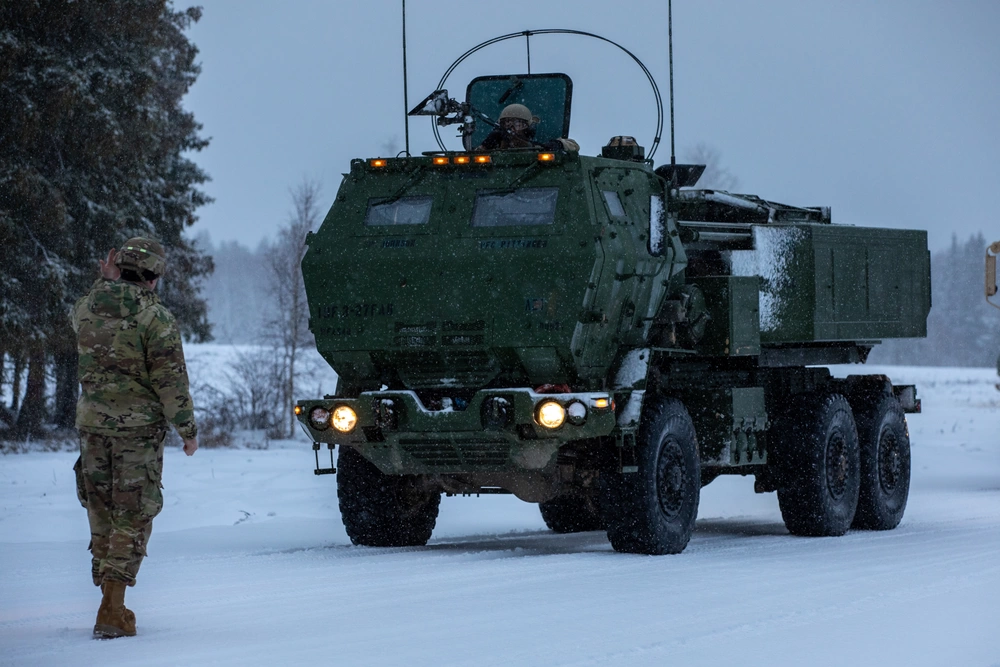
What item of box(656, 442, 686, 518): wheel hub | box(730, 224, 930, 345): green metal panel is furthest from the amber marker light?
box(730, 224, 930, 345): green metal panel

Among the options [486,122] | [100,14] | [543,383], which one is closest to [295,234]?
[100,14]

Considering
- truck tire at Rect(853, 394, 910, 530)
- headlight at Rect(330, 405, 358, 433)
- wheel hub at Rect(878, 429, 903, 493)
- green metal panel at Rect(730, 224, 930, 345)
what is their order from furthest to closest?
wheel hub at Rect(878, 429, 903, 493)
truck tire at Rect(853, 394, 910, 530)
green metal panel at Rect(730, 224, 930, 345)
headlight at Rect(330, 405, 358, 433)

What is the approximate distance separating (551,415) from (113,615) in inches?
177

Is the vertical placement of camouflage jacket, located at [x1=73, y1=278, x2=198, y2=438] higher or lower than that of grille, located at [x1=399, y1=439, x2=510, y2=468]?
higher

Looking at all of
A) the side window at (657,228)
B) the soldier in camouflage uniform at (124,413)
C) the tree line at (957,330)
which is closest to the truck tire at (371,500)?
the side window at (657,228)

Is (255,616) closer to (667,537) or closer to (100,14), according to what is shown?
(667,537)

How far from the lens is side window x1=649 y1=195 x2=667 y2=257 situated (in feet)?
42.9

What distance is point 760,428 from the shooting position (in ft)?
47.8

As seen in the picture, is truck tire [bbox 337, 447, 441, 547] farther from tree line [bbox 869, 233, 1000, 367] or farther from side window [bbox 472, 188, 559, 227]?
tree line [bbox 869, 233, 1000, 367]

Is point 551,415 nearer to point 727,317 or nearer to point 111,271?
point 727,317

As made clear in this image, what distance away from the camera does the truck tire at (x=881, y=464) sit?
16.2 meters

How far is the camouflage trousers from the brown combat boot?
6 cm

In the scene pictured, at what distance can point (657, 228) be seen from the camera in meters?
13.2

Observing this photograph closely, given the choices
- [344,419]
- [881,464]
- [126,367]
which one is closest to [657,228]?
[344,419]
